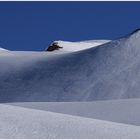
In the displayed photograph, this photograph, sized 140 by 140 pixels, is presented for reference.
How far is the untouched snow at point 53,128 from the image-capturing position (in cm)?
423

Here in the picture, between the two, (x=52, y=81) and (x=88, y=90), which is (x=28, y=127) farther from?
(x=52, y=81)

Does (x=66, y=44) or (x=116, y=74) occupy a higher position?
(x=66, y=44)

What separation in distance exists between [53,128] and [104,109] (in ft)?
13.0

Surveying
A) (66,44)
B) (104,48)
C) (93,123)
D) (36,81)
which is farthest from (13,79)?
(66,44)

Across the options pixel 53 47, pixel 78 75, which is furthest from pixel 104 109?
pixel 53 47

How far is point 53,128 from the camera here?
4469 millimetres

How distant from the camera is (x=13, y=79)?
15.0 metres

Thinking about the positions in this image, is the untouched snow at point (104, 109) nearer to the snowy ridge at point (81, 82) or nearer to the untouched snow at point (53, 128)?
the snowy ridge at point (81, 82)

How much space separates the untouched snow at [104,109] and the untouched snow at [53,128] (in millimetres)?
2533

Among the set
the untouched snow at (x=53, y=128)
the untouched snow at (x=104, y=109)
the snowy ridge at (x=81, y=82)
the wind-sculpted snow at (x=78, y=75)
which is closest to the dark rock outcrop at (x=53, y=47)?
the snowy ridge at (x=81, y=82)

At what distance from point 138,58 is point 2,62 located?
5.03 m

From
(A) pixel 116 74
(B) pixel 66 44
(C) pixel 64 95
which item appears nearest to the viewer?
(C) pixel 64 95

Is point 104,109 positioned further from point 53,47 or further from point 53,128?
point 53,47

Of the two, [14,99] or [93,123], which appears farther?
[14,99]
